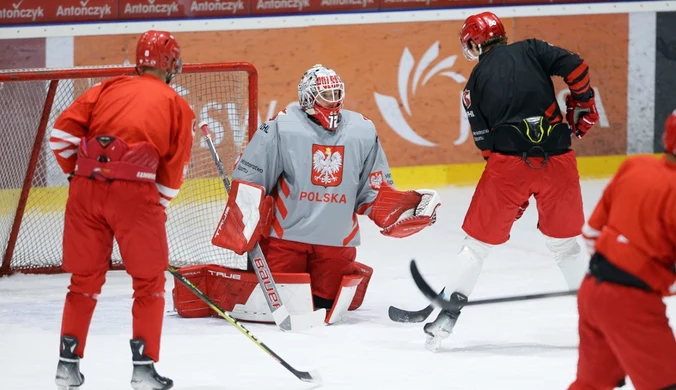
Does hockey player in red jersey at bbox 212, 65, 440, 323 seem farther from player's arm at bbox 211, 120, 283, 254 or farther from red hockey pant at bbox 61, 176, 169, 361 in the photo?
red hockey pant at bbox 61, 176, 169, 361

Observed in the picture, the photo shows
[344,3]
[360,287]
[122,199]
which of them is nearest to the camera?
[122,199]

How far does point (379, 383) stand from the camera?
417cm

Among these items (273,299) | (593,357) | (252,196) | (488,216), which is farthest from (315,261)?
(593,357)

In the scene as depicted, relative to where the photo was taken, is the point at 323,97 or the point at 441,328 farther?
the point at 323,97

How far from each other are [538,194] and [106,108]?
1784mm

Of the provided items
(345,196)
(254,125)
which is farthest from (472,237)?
(254,125)

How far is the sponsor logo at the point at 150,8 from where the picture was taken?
7.65 metres

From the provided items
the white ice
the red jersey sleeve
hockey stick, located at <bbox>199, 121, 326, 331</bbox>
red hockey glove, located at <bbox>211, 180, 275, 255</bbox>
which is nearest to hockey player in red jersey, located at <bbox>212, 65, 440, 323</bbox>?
red hockey glove, located at <bbox>211, 180, 275, 255</bbox>

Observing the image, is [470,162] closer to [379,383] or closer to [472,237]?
[472,237]

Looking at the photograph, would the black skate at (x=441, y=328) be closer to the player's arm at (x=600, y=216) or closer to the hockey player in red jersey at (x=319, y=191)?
the hockey player in red jersey at (x=319, y=191)

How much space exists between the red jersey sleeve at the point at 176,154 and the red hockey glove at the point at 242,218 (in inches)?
40.8

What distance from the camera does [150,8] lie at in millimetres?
7691

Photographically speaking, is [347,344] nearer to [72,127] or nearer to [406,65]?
[72,127]

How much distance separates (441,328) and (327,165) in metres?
0.94
